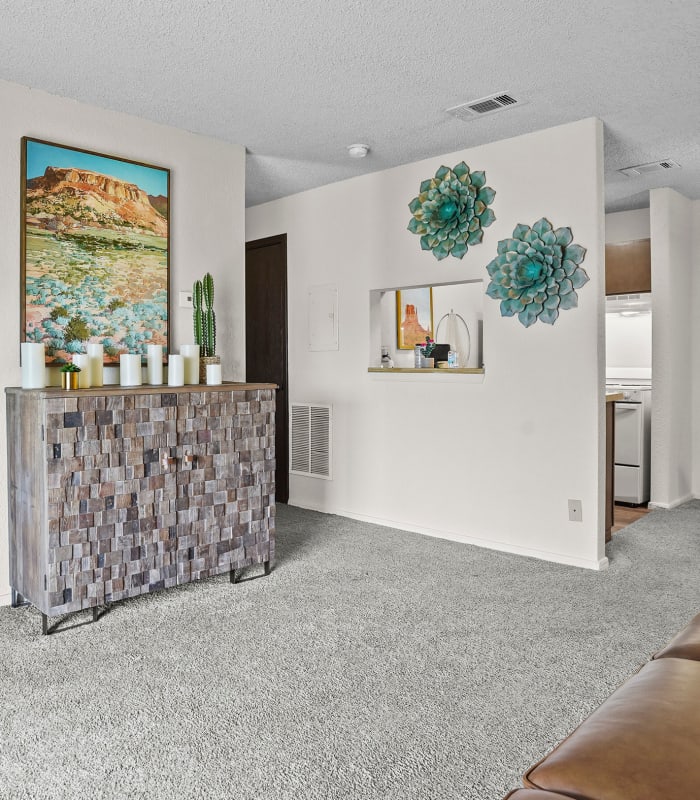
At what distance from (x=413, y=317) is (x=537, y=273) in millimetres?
1292

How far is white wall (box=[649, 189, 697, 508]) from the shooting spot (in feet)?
16.0

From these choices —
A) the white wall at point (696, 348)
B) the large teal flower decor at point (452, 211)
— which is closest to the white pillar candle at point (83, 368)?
the large teal flower decor at point (452, 211)

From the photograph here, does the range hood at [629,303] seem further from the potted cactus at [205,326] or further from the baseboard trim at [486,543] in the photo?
the potted cactus at [205,326]

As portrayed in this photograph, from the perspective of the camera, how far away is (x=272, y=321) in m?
5.09

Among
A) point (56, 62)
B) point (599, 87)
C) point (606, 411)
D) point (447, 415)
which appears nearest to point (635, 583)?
point (606, 411)

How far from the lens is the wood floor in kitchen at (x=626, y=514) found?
444 cm

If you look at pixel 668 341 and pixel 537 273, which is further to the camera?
pixel 668 341

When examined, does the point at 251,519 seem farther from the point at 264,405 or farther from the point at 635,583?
the point at 635,583

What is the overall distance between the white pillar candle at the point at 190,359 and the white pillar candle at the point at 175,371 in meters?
0.10

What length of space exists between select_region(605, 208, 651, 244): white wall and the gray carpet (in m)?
2.77

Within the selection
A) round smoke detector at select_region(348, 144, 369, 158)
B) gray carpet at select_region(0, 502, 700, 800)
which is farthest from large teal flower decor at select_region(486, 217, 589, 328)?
gray carpet at select_region(0, 502, 700, 800)

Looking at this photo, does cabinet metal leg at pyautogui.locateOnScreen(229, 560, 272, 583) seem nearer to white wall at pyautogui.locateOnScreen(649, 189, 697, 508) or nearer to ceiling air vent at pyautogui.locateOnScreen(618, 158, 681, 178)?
white wall at pyautogui.locateOnScreen(649, 189, 697, 508)

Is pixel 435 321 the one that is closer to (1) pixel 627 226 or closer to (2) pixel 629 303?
(2) pixel 629 303

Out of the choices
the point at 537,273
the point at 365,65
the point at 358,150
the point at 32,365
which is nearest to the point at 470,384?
the point at 537,273
